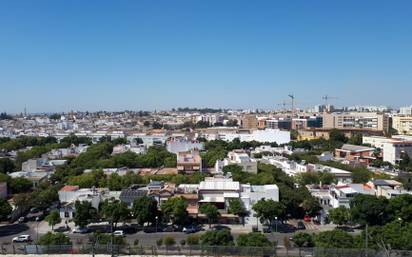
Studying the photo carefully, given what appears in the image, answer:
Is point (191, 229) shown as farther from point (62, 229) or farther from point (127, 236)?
point (62, 229)

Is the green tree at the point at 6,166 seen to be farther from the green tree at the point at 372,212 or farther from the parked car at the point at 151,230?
the green tree at the point at 372,212

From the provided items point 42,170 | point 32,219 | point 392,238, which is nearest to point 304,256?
point 392,238

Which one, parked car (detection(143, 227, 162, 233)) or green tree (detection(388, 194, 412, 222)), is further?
parked car (detection(143, 227, 162, 233))

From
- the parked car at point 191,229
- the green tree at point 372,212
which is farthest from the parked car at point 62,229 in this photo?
the green tree at point 372,212

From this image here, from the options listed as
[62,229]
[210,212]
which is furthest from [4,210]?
[210,212]

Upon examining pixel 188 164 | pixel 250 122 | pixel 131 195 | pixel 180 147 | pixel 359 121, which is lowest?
pixel 131 195

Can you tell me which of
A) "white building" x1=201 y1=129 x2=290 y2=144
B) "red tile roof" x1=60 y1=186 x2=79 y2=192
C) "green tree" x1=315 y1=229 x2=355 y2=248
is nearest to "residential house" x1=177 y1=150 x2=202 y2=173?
"red tile roof" x1=60 y1=186 x2=79 y2=192

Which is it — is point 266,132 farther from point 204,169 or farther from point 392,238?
point 392,238

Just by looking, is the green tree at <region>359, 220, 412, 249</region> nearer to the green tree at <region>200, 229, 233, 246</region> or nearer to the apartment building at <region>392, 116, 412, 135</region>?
the green tree at <region>200, 229, 233, 246</region>
